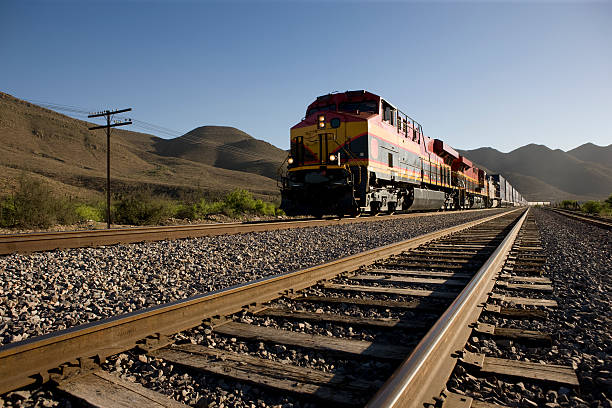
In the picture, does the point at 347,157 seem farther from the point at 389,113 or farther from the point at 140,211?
the point at 140,211

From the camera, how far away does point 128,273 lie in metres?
4.17

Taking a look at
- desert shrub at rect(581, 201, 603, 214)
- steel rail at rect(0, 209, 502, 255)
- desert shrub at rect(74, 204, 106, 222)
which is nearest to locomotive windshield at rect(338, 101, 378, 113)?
steel rail at rect(0, 209, 502, 255)

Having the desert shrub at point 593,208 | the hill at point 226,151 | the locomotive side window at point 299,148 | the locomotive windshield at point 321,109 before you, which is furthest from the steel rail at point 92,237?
the hill at point 226,151

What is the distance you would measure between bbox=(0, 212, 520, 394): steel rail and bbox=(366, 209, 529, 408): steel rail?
1465 millimetres

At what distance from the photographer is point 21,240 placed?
5.16 metres

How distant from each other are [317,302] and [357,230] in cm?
585

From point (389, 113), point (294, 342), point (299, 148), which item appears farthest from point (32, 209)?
point (389, 113)

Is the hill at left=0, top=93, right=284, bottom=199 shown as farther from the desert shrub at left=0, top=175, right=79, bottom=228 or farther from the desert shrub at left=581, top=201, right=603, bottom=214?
the desert shrub at left=0, top=175, right=79, bottom=228

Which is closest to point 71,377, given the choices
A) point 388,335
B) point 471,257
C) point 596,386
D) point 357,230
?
point 388,335

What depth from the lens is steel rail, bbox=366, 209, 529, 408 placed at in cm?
139

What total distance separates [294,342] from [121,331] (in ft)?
3.28

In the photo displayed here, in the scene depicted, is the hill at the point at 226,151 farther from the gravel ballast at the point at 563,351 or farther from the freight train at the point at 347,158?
the gravel ballast at the point at 563,351

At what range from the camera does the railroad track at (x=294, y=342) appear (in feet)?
5.46

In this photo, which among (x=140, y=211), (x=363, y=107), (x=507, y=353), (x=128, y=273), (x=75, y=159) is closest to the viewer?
(x=507, y=353)
